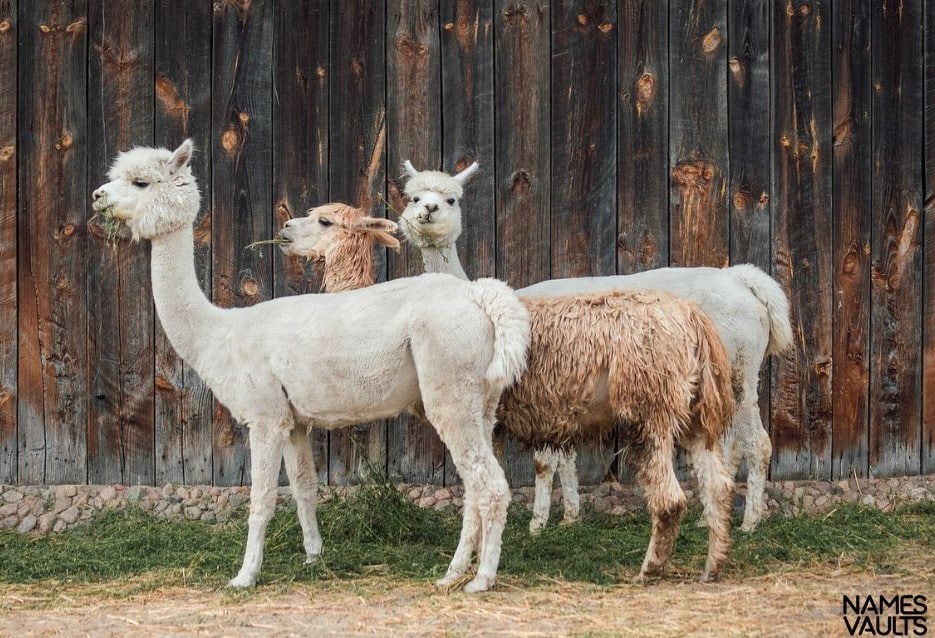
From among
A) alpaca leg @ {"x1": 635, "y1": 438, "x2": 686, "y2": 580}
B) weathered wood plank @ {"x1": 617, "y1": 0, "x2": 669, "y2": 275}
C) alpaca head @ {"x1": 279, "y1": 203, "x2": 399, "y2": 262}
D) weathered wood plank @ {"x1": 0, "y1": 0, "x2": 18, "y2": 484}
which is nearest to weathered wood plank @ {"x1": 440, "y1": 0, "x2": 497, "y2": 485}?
weathered wood plank @ {"x1": 617, "y1": 0, "x2": 669, "y2": 275}

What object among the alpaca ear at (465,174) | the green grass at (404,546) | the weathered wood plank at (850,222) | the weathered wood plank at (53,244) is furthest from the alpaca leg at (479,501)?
the weathered wood plank at (53,244)

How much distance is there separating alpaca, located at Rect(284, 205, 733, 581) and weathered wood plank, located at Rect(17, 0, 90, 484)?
10.8 ft

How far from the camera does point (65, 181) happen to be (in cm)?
761

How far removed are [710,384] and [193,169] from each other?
3.83 meters

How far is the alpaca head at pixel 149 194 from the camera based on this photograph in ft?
19.5

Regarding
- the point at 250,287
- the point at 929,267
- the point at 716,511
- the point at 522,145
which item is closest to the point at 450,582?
the point at 716,511

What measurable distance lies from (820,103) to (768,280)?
1386 millimetres

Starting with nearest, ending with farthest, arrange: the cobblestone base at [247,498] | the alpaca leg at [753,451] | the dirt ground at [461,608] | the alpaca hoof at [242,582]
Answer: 1. the dirt ground at [461,608]
2. the alpaca hoof at [242,582]
3. the alpaca leg at [753,451]
4. the cobblestone base at [247,498]

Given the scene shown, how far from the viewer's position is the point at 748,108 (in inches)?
297

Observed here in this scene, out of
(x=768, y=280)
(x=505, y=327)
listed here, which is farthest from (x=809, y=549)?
(x=505, y=327)

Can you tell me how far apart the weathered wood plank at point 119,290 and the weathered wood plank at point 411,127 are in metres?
1.58

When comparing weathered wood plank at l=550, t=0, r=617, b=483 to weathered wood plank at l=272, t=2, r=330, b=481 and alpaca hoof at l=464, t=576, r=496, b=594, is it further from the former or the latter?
alpaca hoof at l=464, t=576, r=496, b=594

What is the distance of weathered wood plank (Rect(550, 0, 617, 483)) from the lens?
24.7 ft

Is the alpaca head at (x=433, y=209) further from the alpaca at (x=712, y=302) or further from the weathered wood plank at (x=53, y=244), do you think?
the weathered wood plank at (x=53, y=244)
